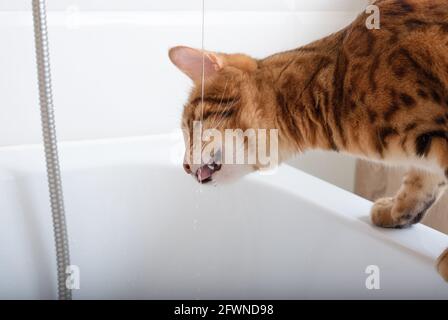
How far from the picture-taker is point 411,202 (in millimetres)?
927

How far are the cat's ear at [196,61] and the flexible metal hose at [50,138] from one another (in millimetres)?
220

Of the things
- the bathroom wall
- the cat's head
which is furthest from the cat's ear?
the bathroom wall

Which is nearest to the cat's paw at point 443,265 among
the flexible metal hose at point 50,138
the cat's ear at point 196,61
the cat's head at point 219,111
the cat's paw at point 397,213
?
the cat's paw at point 397,213

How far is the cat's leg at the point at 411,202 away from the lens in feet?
2.92

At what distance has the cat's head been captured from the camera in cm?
88

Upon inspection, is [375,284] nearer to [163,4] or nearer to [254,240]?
[254,240]

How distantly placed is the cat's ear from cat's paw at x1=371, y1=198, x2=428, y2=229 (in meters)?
0.35

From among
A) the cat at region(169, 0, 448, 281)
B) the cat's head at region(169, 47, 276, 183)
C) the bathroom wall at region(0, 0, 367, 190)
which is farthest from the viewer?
the bathroom wall at region(0, 0, 367, 190)

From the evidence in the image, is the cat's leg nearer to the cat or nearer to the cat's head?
the cat

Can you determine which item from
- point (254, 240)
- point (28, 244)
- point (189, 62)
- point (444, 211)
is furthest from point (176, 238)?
point (444, 211)

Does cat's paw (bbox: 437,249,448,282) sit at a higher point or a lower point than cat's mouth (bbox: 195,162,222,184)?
lower

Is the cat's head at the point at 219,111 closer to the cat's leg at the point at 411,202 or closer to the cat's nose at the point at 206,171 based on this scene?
the cat's nose at the point at 206,171

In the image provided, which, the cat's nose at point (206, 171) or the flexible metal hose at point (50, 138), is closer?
the flexible metal hose at point (50, 138)
